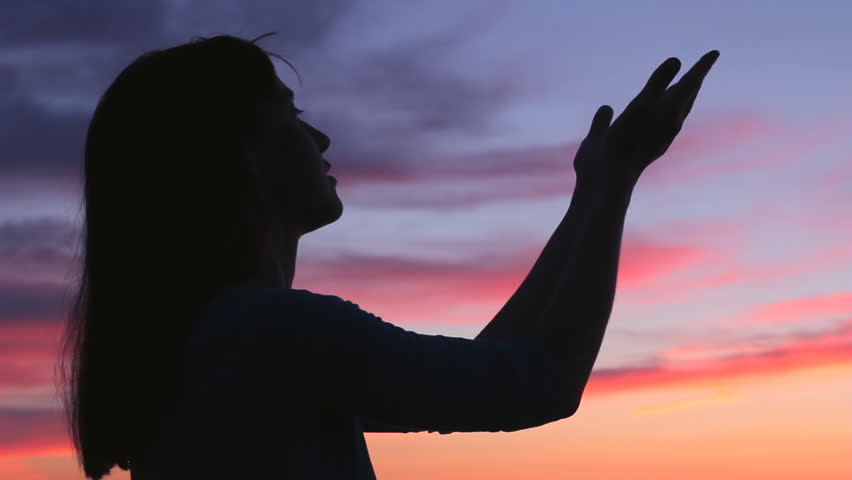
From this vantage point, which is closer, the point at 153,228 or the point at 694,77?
the point at 694,77

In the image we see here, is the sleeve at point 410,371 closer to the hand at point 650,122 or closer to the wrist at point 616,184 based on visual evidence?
the wrist at point 616,184

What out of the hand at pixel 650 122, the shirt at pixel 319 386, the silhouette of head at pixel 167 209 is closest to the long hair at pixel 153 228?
the silhouette of head at pixel 167 209

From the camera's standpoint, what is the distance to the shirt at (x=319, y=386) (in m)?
2.62

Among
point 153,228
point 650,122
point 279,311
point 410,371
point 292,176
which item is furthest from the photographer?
point 292,176

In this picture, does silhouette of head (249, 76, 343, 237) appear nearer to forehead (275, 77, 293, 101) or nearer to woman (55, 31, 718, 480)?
woman (55, 31, 718, 480)

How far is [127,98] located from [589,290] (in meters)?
1.81

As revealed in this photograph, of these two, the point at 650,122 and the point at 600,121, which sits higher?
the point at 600,121

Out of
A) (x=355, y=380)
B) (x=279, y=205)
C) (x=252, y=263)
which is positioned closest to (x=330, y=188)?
(x=279, y=205)

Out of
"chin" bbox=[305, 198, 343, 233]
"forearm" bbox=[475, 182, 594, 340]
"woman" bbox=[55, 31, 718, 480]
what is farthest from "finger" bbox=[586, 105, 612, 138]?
"chin" bbox=[305, 198, 343, 233]

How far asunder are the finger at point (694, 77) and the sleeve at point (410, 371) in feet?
2.95

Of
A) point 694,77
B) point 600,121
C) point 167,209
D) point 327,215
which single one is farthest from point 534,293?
point 167,209

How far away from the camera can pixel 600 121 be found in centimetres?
343

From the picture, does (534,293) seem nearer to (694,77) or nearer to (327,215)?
(327,215)

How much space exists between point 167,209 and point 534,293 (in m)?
1.50
